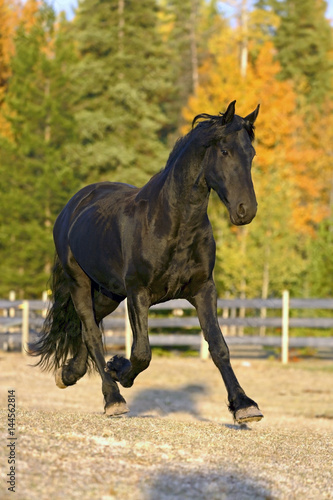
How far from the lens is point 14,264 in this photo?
1069 inches

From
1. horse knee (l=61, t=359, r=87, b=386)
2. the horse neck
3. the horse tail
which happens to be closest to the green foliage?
the horse tail

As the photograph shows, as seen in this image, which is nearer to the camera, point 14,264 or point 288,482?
point 288,482

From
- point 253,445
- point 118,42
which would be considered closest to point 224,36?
point 118,42

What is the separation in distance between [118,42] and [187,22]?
10584mm

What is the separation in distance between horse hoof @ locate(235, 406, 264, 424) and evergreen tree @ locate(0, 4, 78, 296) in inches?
837

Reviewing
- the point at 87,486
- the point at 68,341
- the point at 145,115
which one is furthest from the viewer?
the point at 145,115

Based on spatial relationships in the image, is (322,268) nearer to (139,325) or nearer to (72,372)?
(72,372)

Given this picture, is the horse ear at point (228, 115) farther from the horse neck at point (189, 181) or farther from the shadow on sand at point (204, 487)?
the shadow on sand at point (204, 487)

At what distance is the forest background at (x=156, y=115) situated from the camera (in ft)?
83.3

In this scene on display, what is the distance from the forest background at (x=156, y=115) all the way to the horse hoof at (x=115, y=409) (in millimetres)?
16374

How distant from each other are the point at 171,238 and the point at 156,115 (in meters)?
31.0

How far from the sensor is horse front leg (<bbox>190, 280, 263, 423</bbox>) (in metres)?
5.62

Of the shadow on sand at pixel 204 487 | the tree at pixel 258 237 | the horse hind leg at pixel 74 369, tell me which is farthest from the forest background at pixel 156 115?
the shadow on sand at pixel 204 487

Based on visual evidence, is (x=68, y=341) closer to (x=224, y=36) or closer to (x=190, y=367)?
(x=190, y=367)
